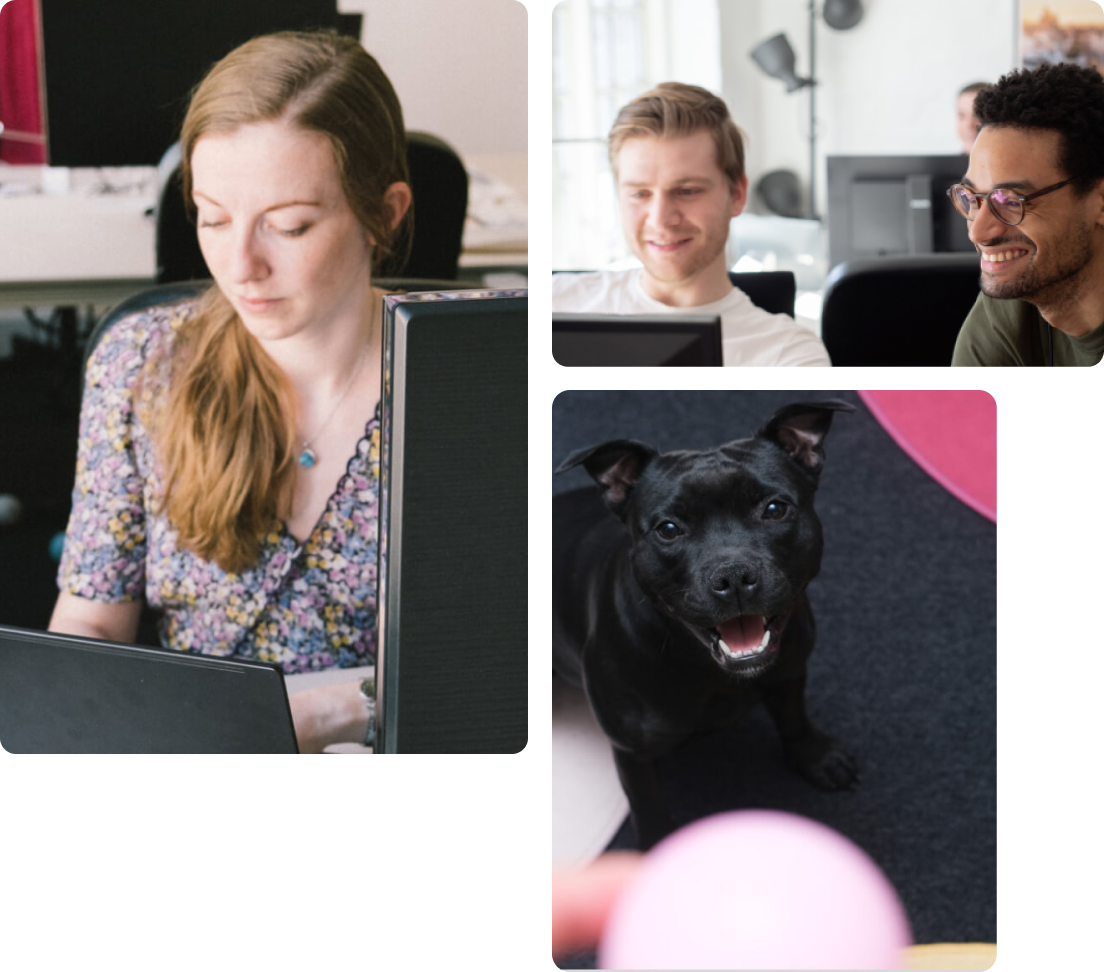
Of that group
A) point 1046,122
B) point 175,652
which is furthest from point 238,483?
point 1046,122

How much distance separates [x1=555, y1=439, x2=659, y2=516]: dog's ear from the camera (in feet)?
3.25

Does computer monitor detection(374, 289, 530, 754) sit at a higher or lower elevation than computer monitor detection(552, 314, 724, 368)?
lower

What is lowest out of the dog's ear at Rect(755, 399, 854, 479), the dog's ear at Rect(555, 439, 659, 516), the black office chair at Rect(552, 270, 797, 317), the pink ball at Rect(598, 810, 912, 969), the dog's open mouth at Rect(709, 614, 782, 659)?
the pink ball at Rect(598, 810, 912, 969)

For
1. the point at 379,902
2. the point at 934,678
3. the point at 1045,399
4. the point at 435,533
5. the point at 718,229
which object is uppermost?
the point at 718,229

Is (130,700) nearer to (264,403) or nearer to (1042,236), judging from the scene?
(264,403)

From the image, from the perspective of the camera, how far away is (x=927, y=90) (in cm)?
97

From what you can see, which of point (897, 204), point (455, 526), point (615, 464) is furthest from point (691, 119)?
point (455, 526)

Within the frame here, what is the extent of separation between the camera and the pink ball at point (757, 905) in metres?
0.96

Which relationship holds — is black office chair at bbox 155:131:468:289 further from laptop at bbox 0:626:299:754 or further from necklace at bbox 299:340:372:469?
laptop at bbox 0:626:299:754

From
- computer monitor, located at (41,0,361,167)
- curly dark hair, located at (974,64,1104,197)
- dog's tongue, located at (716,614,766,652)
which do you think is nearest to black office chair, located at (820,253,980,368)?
curly dark hair, located at (974,64,1104,197)

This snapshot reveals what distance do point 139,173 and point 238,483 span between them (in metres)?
0.31

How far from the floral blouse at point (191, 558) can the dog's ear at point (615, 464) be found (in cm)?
20

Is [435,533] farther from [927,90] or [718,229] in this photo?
[927,90]

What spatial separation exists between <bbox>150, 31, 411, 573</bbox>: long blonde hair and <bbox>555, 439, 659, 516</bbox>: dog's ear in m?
0.27
